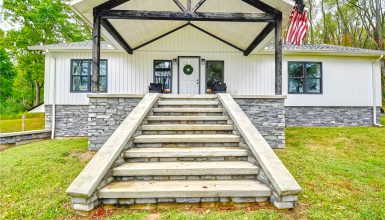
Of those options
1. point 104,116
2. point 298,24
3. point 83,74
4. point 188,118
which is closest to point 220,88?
point 298,24

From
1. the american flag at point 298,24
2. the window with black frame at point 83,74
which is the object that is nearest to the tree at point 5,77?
the window with black frame at point 83,74

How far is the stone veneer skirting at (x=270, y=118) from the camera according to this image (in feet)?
18.2

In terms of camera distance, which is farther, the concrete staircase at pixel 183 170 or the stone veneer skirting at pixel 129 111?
the stone veneer skirting at pixel 129 111

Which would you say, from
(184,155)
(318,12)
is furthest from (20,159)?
(318,12)

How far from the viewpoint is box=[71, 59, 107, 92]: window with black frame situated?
8.58m

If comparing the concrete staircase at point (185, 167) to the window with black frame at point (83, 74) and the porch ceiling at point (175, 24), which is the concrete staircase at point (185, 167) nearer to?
the porch ceiling at point (175, 24)

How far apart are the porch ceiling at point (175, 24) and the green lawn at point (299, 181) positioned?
339cm

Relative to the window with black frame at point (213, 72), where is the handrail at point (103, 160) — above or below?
below

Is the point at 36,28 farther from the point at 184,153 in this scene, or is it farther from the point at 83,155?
the point at 184,153

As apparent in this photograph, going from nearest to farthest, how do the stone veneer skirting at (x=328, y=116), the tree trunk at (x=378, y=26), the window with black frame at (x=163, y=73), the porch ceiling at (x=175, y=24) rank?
the porch ceiling at (x=175, y=24) → the window with black frame at (x=163, y=73) → the stone veneer skirting at (x=328, y=116) → the tree trunk at (x=378, y=26)

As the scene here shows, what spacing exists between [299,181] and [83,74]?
8239mm

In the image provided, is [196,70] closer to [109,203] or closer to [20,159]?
[20,159]

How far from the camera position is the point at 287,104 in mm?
8961

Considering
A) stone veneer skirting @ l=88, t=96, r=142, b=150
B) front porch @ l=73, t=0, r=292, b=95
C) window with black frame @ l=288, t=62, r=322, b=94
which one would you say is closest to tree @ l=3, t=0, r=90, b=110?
front porch @ l=73, t=0, r=292, b=95
